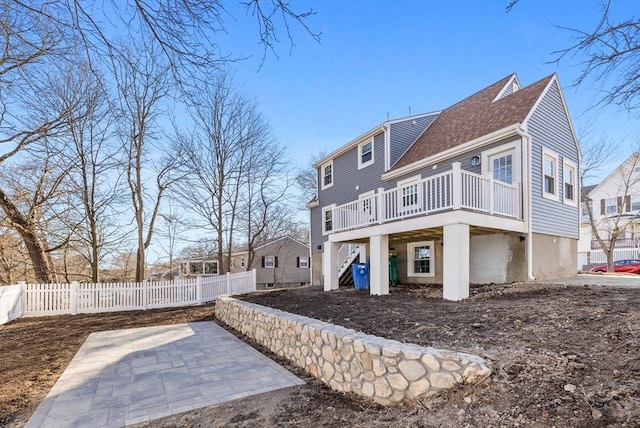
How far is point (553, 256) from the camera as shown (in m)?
9.82

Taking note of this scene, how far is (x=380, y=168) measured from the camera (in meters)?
12.9

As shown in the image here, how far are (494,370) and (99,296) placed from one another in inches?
460

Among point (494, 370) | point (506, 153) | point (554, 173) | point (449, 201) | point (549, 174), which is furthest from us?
point (554, 173)

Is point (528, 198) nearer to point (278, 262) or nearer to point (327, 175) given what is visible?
point (327, 175)

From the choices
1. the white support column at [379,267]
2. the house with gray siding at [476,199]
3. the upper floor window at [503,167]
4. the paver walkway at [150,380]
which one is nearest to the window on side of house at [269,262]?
the house with gray siding at [476,199]

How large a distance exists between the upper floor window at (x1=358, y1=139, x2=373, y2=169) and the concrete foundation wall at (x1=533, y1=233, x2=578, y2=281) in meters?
6.41

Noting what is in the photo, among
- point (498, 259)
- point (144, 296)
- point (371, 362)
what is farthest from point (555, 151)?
point (144, 296)

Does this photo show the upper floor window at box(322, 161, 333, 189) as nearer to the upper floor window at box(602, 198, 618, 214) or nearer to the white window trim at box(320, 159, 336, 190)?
the white window trim at box(320, 159, 336, 190)

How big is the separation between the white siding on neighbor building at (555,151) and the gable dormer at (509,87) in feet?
5.69

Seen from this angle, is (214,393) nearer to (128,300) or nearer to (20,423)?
(20,423)

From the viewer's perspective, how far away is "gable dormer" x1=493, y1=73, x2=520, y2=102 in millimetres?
11814

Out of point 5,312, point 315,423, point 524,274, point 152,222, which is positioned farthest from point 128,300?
point 524,274

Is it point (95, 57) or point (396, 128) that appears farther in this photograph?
point (396, 128)

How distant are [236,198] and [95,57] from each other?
15.2 m
